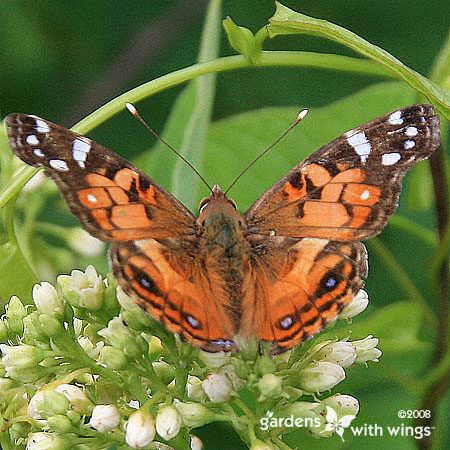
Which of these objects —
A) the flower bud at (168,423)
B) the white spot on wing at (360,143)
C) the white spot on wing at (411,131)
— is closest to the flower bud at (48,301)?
the flower bud at (168,423)

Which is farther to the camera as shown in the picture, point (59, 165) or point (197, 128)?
point (197, 128)

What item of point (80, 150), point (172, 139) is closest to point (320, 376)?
point (80, 150)

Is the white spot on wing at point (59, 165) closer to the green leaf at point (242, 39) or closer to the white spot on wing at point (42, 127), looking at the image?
the white spot on wing at point (42, 127)

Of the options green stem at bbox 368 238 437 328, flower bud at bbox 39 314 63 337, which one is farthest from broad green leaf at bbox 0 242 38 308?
green stem at bbox 368 238 437 328

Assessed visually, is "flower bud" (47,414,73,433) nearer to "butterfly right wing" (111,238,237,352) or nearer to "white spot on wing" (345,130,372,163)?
"butterfly right wing" (111,238,237,352)

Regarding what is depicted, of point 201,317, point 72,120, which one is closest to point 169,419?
point 201,317

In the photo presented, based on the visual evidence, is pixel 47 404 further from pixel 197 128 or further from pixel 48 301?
pixel 197 128

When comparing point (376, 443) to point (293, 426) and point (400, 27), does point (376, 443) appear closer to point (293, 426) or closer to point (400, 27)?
point (293, 426)
